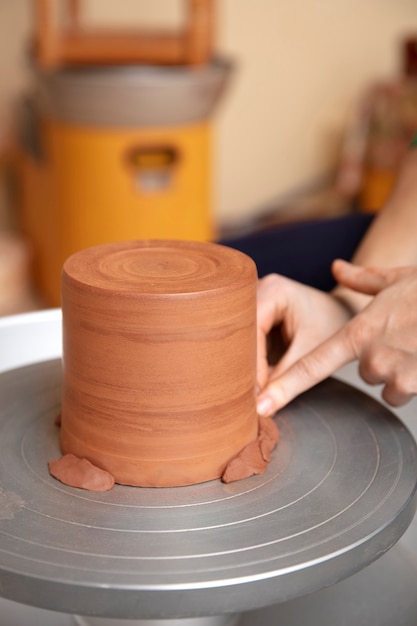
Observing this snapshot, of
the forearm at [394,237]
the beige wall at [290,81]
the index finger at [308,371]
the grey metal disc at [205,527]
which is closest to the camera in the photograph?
the grey metal disc at [205,527]

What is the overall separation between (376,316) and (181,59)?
1746 mm

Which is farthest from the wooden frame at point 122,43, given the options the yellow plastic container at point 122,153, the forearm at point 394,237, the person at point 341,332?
the person at point 341,332

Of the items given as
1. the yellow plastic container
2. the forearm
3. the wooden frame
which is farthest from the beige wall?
the forearm

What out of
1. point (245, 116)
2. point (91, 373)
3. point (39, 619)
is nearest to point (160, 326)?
point (91, 373)

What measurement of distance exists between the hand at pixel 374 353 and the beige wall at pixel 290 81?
257 centimetres

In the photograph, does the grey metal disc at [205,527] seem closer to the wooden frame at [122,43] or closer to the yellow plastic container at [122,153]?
the yellow plastic container at [122,153]

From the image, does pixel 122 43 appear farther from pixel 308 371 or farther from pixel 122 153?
pixel 308 371

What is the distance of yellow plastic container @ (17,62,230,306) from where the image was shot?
7.45 feet

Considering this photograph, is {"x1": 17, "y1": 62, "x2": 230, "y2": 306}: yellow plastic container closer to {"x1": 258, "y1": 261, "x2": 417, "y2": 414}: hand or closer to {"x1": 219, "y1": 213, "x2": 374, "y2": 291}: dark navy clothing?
{"x1": 219, "y1": 213, "x2": 374, "y2": 291}: dark navy clothing

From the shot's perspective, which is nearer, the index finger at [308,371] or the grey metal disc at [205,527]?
the grey metal disc at [205,527]

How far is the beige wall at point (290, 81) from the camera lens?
11.0ft

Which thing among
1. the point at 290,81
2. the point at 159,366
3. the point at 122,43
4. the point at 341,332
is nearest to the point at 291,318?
the point at 341,332

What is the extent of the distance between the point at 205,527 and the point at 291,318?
34cm

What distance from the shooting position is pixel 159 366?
28.5 inches
